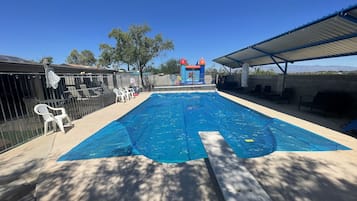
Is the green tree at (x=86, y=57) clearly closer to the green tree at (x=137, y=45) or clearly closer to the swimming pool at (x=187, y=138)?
the green tree at (x=137, y=45)

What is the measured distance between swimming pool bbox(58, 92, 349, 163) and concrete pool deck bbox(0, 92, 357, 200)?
1.40 ft

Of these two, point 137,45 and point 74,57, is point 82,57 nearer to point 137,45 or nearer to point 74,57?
A: point 74,57

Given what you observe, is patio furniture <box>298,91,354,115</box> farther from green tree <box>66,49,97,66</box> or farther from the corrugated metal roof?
green tree <box>66,49,97,66</box>

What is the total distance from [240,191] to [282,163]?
55.4 inches

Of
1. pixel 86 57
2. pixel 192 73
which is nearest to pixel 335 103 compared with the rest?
pixel 192 73

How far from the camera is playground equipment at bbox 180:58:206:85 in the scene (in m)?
19.6

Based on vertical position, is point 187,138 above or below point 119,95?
below

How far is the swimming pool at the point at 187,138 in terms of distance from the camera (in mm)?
3533

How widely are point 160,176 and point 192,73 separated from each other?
18.2 m

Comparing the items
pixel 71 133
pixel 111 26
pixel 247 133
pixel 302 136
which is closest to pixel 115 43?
pixel 111 26

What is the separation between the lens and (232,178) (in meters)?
2.14

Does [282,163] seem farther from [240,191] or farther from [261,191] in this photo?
[240,191]

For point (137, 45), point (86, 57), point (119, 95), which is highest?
point (86, 57)

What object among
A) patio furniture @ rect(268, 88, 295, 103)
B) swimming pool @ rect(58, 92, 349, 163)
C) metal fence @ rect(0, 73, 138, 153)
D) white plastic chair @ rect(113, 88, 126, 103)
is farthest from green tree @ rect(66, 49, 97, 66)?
patio furniture @ rect(268, 88, 295, 103)
